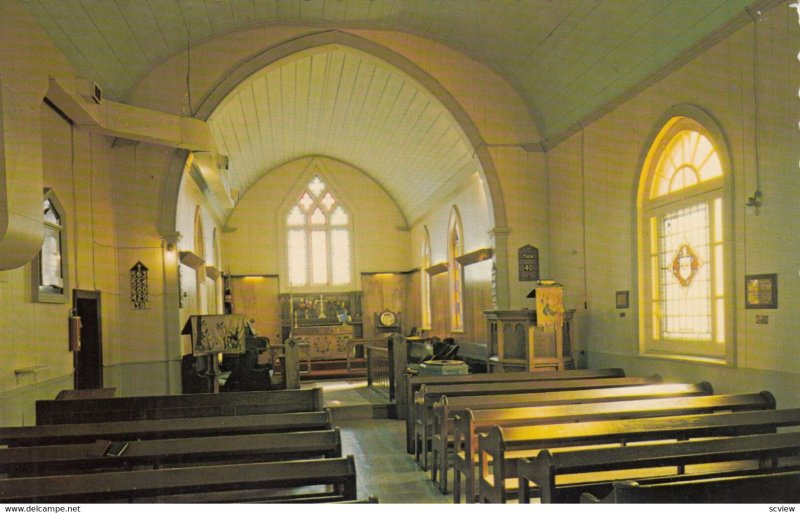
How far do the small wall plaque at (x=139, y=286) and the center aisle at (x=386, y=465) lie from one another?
275 centimetres

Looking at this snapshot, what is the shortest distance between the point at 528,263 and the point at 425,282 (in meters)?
6.48

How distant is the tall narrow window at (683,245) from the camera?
5.61m

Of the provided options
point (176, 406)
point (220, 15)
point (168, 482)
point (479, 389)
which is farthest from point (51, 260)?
point (168, 482)

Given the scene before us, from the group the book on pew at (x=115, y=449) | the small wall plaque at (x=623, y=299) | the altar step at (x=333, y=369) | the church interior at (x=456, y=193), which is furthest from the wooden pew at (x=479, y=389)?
the altar step at (x=333, y=369)

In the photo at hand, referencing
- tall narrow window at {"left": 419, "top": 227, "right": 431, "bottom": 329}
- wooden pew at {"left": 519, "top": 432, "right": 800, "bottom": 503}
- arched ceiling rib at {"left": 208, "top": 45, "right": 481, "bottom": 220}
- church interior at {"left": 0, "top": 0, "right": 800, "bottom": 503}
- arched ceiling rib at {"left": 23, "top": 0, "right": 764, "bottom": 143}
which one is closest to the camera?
wooden pew at {"left": 519, "top": 432, "right": 800, "bottom": 503}

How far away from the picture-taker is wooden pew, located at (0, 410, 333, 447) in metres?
3.94

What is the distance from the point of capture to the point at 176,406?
16.9 feet

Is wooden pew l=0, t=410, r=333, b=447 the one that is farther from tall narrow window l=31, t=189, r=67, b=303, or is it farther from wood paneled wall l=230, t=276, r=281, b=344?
wood paneled wall l=230, t=276, r=281, b=344

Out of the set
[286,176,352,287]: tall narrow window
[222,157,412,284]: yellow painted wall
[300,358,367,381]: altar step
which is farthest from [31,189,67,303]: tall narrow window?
[286,176,352,287]: tall narrow window

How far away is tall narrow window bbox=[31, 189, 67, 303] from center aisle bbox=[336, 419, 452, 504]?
10.1ft

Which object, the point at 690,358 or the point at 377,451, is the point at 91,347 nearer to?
the point at 377,451

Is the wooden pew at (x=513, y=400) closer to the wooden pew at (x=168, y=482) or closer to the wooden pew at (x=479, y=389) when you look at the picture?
the wooden pew at (x=479, y=389)

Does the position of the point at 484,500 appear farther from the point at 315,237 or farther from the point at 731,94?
the point at 315,237

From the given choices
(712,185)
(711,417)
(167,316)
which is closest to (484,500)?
(711,417)
